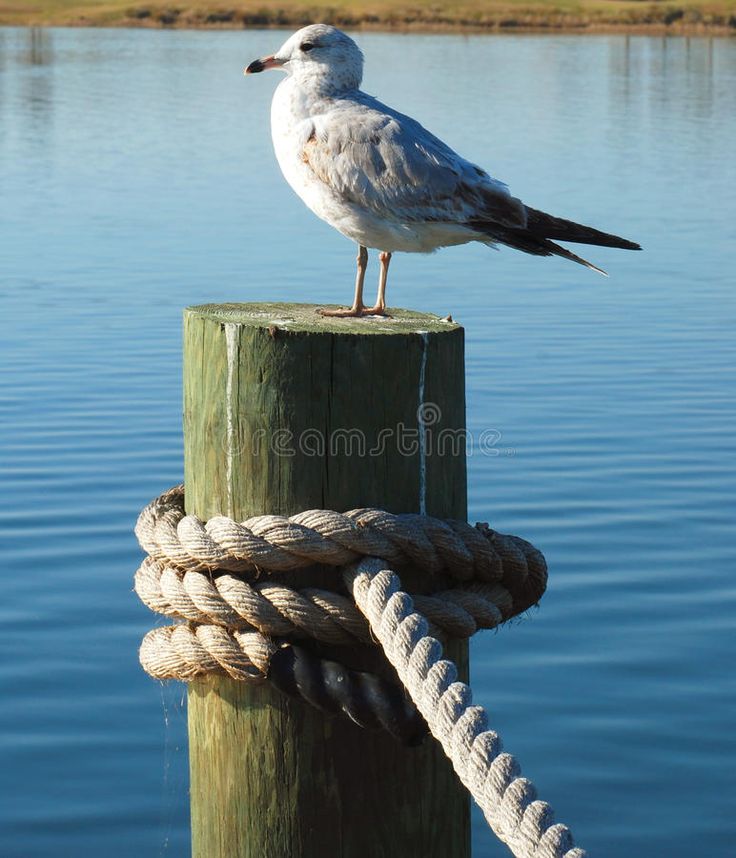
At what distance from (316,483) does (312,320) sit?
1.46 ft

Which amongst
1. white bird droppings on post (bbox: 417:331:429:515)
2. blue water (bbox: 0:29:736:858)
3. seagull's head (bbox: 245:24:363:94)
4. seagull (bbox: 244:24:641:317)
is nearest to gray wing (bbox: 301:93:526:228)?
seagull (bbox: 244:24:641:317)

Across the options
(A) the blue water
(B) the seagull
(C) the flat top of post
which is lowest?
(A) the blue water

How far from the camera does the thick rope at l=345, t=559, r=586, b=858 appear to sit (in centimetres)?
266

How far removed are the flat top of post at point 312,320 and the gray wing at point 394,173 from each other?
0.88 metres

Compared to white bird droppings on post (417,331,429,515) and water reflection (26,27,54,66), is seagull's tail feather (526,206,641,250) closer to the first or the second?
white bird droppings on post (417,331,429,515)

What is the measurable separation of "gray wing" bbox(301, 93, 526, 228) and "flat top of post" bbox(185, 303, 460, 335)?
2.90 ft

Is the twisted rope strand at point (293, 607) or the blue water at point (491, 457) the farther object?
the blue water at point (491, 457)

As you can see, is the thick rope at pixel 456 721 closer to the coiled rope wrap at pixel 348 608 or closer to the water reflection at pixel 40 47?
the coiled rope wrap at pixel 348 608

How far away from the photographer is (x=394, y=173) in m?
4.45

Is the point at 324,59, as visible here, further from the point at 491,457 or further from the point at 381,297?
the point at 491,457

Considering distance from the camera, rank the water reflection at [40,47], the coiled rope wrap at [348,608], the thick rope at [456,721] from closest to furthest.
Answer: the thick rope at [456,721] < the coiled rope wrap at [348,608] < the water reflection at [40,47]

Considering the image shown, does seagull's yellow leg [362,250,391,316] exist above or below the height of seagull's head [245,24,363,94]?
below

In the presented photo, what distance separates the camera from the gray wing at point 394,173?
14.5ft

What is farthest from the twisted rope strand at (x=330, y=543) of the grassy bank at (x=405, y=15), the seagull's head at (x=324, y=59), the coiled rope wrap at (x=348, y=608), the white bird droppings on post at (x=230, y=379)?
the grassy bank at (x=405, y=15)
